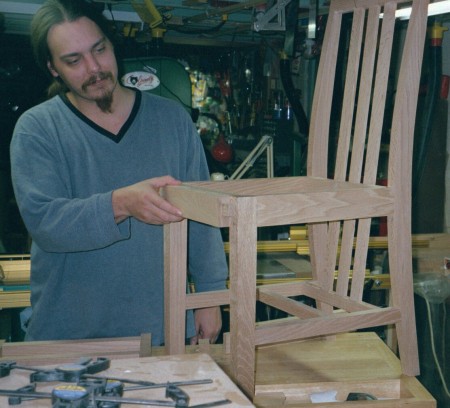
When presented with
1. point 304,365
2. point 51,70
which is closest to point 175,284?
point 304,365

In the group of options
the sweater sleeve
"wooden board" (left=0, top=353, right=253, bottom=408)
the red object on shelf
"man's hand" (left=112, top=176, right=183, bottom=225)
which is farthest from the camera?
the red object on shelf

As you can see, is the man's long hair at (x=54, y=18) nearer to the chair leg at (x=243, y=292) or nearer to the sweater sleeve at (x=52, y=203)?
the sweater sleeve at (x=52, y=203)

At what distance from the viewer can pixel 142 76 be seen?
2.38 metres

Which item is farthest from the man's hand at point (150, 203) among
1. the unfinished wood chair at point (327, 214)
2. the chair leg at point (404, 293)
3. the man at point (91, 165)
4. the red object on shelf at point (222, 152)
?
the red object on shelf at point (222, 152)

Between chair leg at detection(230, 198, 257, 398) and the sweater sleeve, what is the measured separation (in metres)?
0.32

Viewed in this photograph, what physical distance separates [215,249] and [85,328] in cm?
35

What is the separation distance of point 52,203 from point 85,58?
38 centimetres

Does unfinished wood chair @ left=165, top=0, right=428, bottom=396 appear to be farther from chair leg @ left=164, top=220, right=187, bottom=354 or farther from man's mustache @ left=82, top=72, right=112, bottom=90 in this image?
man's mustache @ left=82, top=72, right=112, bottom=90

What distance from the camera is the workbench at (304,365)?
89 cm

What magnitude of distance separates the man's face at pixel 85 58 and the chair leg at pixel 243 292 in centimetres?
69

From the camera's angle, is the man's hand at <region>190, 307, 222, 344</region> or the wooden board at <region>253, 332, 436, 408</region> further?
the man's hand at <region>190, 307, 222, 344</region>

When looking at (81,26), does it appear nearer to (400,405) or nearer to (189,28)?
(400,405)

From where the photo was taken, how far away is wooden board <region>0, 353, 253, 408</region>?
62cm

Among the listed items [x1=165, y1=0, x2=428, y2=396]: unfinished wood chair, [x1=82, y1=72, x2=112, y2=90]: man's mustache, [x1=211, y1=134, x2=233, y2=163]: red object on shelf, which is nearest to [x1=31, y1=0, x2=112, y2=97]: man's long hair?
[x1=82, y1=72, x2=112, y2=90]: man's mustache
